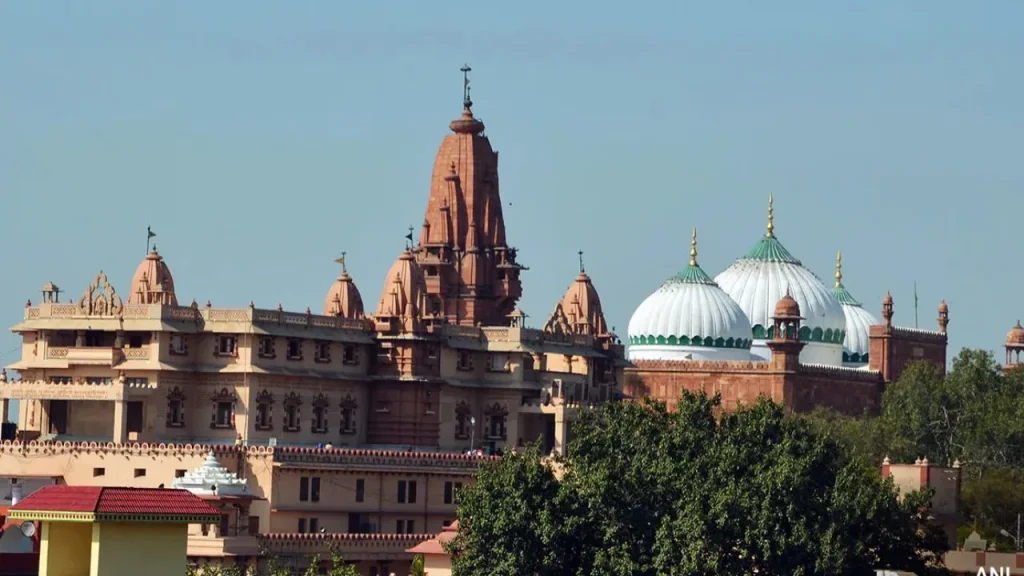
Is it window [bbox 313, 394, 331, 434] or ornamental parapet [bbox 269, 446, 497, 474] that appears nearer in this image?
ornamental parapet [bbox 269, 446, 497, 474]

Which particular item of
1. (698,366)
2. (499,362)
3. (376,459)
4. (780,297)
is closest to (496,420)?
(499,362)

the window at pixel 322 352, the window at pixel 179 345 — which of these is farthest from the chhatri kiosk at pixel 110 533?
the window at pixel 322 352

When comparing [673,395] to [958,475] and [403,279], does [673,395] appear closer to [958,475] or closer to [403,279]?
[403,279]

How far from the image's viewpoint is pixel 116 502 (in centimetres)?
3897

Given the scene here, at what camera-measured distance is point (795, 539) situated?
242ft

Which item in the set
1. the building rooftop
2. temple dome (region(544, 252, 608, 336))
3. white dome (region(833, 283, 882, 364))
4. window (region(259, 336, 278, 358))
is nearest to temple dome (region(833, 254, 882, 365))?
white dome (region(833, 283, 882, 364))

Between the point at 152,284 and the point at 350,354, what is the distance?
825 cm

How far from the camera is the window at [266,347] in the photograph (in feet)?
321

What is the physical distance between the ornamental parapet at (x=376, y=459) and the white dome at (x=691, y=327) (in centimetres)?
3122

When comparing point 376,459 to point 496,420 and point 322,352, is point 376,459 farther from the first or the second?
point 496,420

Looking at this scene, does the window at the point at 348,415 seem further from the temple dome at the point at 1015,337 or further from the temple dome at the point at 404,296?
the temple dome at the point at 1015,337

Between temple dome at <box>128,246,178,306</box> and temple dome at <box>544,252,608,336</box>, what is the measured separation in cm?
1991

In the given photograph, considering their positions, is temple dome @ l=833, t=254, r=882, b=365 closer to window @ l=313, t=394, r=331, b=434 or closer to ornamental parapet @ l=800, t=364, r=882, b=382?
ornamental parapet @ l=800, t=364, r=882, b=382

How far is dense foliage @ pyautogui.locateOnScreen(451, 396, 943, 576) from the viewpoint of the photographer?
242 feet
